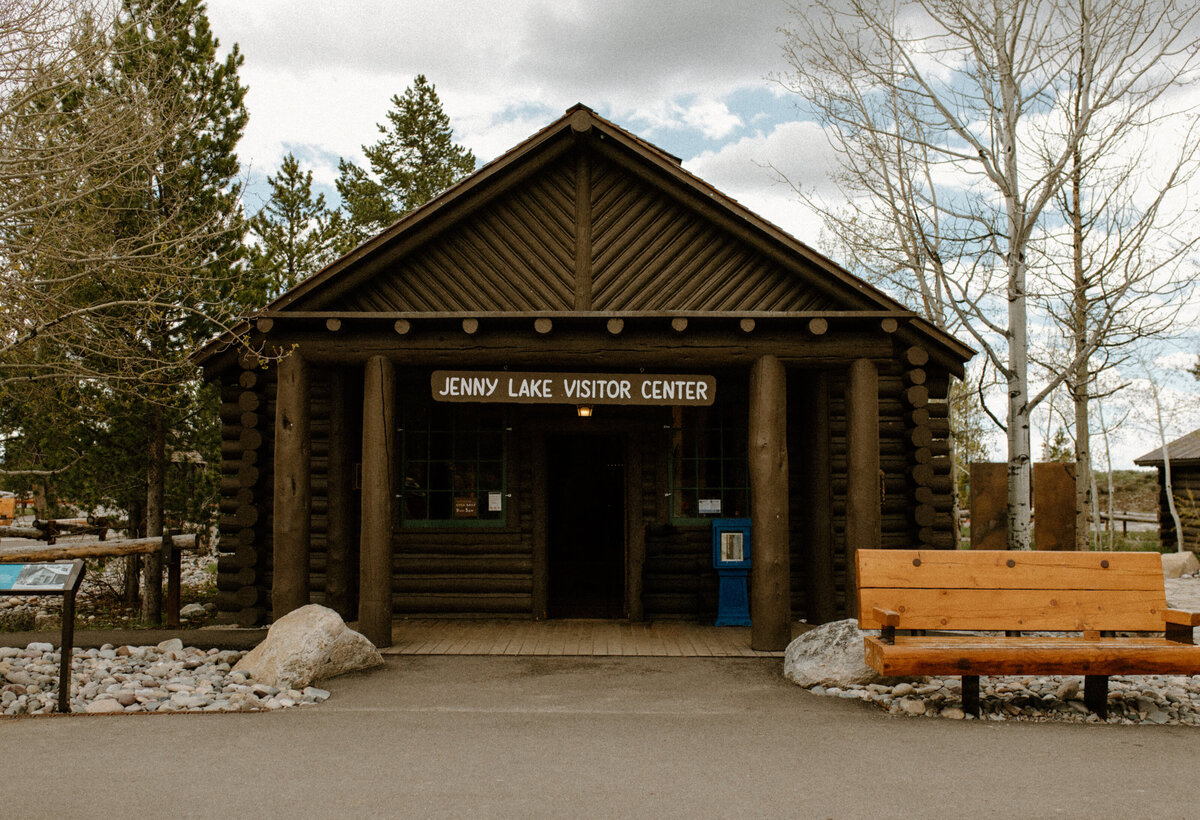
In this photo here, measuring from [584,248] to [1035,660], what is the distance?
5585mm

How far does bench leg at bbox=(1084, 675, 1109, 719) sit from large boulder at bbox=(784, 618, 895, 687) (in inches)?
54.7

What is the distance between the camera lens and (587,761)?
16.9ft

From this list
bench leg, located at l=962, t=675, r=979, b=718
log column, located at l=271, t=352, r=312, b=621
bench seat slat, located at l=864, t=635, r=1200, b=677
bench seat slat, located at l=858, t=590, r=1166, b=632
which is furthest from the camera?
log column, located at l=271, t=352, r=312, b=621

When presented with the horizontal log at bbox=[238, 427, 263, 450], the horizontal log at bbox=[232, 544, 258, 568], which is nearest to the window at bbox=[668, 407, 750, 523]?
the horizontal log at bbox=[238, 427, 263, 450]

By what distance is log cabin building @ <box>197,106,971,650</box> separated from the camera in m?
8.47

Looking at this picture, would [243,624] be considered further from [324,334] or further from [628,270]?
[628,270]

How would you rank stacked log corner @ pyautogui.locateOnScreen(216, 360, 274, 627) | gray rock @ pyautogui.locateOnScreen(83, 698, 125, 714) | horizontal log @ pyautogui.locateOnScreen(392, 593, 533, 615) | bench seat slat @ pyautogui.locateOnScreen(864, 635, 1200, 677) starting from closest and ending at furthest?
bench seat slat @ pyautogui.locateOnScreen(864, 635, 1200, 677)
gray rock @ pyautogui.locateOnScreen(83, 698, 125, 714)
stacked log corner @ pyautogui.locateOnScreen(216, 360, 274, 627)
horizontal log @ pyautogui.locateOnScreen(392, 593, 533, 615)

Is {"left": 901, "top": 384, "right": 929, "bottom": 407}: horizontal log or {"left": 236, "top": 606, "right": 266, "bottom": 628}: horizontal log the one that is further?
{"left": 901, "top": 384, "right": 929, "bottom": 407}: horizontal log

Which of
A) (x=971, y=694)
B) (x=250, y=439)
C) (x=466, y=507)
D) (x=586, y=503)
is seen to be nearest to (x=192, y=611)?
(x=250, y=439)

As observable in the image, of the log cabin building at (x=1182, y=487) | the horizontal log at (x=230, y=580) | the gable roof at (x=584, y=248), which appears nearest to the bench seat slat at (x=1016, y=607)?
the gable roof at (x=584, y=248)

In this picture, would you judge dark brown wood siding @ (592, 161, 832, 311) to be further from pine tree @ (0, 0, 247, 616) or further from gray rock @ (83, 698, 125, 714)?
gray rock @ (83, 698, 125, 714)

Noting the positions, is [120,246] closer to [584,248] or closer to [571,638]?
[584,248]

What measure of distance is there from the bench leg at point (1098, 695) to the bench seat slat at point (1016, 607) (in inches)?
14.8

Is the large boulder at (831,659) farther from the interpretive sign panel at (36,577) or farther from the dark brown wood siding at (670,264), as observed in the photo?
the interpretive sign panel at (36,577)
